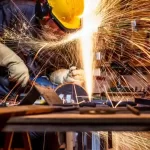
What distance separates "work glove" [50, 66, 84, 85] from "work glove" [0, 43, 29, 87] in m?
0.46

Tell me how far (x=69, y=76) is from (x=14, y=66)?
0.58 metres

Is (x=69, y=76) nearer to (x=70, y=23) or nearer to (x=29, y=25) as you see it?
(x=70, y=23)

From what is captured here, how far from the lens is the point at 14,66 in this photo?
3.07 metres

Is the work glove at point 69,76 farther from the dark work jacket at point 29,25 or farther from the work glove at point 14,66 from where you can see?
the work glove at point 14,66

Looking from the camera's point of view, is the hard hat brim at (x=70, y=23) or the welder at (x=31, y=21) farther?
the hard hat brim at (x=70, y=23)

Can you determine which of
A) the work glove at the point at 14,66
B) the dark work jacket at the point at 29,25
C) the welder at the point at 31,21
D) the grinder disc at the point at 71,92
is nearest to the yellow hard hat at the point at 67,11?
the welder at the point at 31,21

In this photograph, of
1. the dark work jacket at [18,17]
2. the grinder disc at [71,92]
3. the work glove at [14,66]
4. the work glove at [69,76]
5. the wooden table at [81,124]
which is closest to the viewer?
the wooden table at [81,124]

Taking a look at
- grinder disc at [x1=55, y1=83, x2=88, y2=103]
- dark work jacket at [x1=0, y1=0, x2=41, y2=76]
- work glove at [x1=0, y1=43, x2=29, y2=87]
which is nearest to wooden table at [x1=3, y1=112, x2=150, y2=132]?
grinder disc at [x1=55, y1=83, x2=88, y2=103]

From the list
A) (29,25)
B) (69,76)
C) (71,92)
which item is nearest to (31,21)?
(29,25)

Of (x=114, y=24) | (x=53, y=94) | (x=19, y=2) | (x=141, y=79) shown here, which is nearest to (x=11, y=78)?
(x=19, y=2)

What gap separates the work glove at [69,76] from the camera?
10.8ft

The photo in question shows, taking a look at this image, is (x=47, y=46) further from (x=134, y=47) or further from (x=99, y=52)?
(x=134, y=47)

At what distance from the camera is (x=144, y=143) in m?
3.44

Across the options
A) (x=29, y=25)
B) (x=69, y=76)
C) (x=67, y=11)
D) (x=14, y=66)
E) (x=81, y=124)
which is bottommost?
(x=69, y=76)
